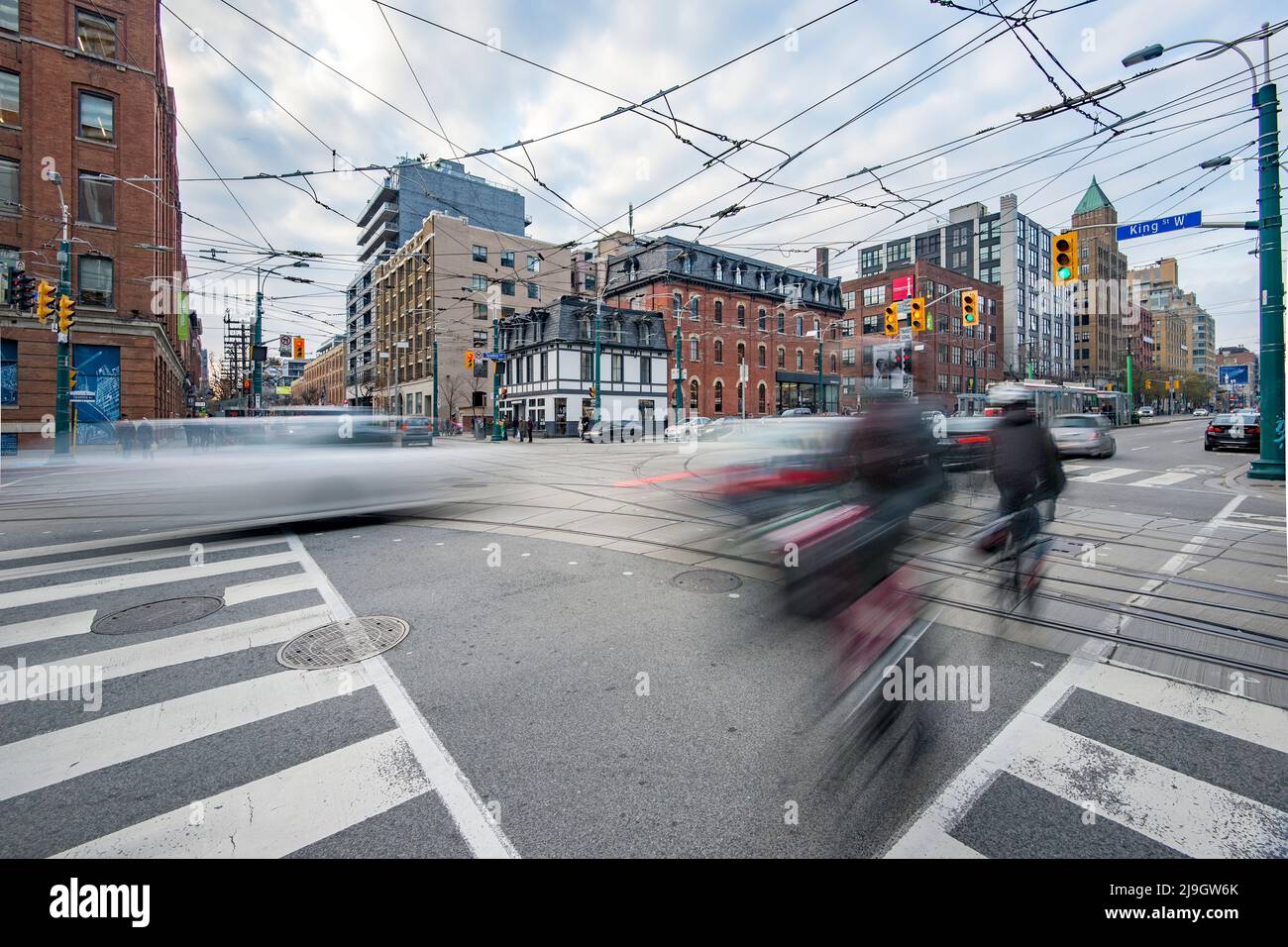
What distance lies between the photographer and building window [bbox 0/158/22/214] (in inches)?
1033

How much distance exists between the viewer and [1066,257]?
51.0 feet

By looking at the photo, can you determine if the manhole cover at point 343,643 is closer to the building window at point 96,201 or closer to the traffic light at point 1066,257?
the traffic light at point 1066,257

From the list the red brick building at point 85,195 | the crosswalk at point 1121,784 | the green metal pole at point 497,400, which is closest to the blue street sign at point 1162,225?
the crosswalk at point 1121,784

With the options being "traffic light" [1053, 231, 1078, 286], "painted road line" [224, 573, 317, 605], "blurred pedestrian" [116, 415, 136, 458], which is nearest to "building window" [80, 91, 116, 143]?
"blurred pedestrian" [116, 415, 136, 458]

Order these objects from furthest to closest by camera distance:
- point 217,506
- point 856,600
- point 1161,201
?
point 1161,201 < point 217,506 < point 856,600

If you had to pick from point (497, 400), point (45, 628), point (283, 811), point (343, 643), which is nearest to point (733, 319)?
point (497, 400)

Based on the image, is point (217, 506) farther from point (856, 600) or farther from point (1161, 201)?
point (1161, 201)

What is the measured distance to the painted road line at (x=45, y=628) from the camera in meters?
4.76

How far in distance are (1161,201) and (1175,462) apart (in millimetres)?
8295

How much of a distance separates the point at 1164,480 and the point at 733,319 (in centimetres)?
4058

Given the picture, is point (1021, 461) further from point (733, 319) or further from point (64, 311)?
point (733, 319)

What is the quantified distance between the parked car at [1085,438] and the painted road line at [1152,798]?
68.5 feet
